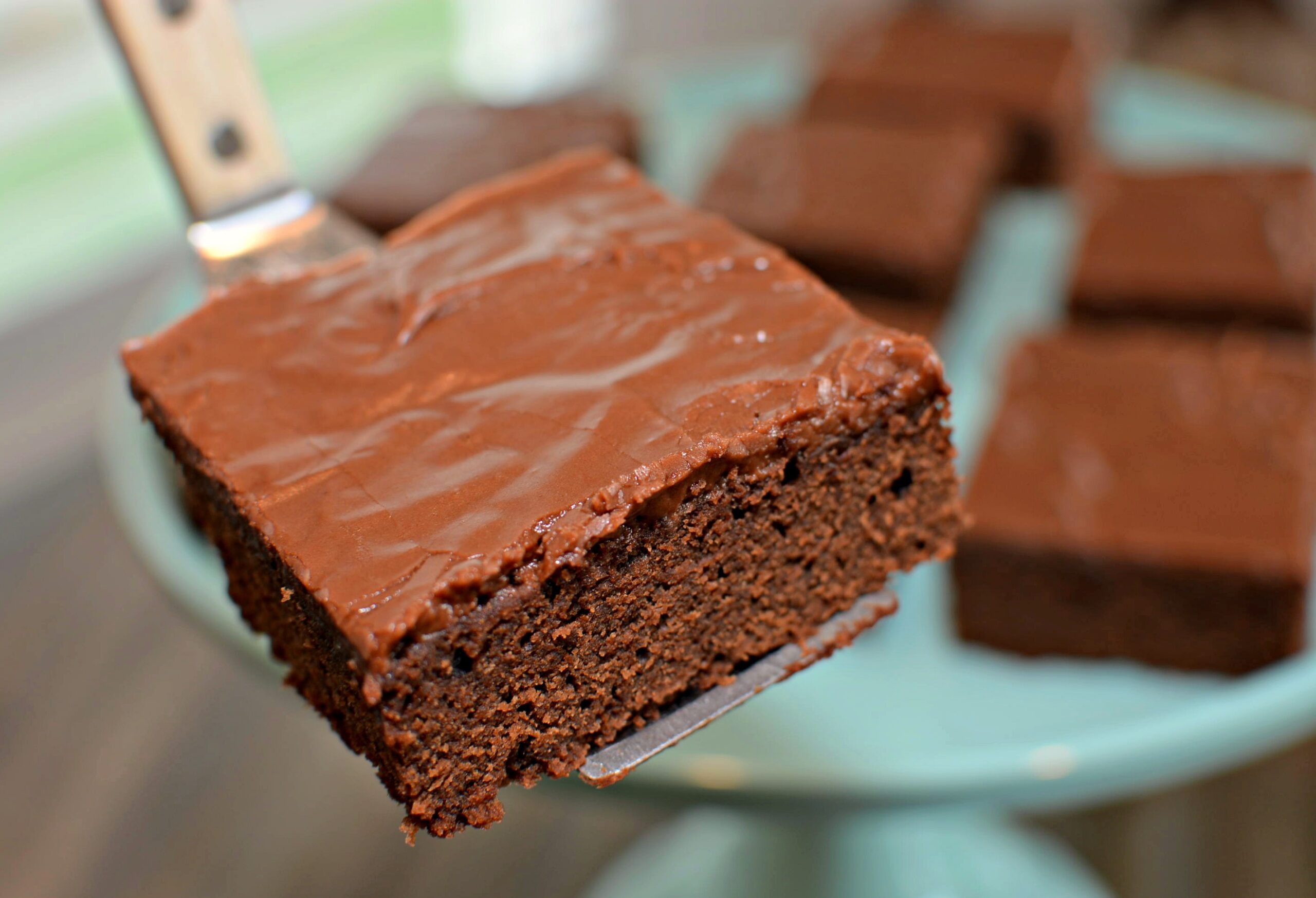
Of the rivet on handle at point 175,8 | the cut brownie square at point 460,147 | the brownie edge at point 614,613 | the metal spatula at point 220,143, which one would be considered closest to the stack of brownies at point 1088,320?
the cut brownie square at point 460,147

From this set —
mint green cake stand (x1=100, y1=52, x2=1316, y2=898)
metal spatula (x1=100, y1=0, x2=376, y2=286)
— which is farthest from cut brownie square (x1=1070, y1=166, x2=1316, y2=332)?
metal spatula (x1=100, y1=0, x2=376, y2=286)

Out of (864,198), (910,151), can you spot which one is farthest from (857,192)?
(910,151)

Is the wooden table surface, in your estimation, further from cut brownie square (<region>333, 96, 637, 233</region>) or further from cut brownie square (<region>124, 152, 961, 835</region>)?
cut brownie square (<region>124, 152, 961, 835</region>)

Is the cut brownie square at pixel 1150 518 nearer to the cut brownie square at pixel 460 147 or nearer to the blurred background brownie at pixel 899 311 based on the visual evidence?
the blurred background brownie at pixel 899 311

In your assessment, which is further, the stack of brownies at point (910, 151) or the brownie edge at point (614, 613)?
the stack of brownies at point (910, 151)

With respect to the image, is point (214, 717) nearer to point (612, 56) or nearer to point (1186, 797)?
point (1186, 797)

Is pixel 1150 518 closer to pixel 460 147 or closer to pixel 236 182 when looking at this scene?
pixel 236 182
